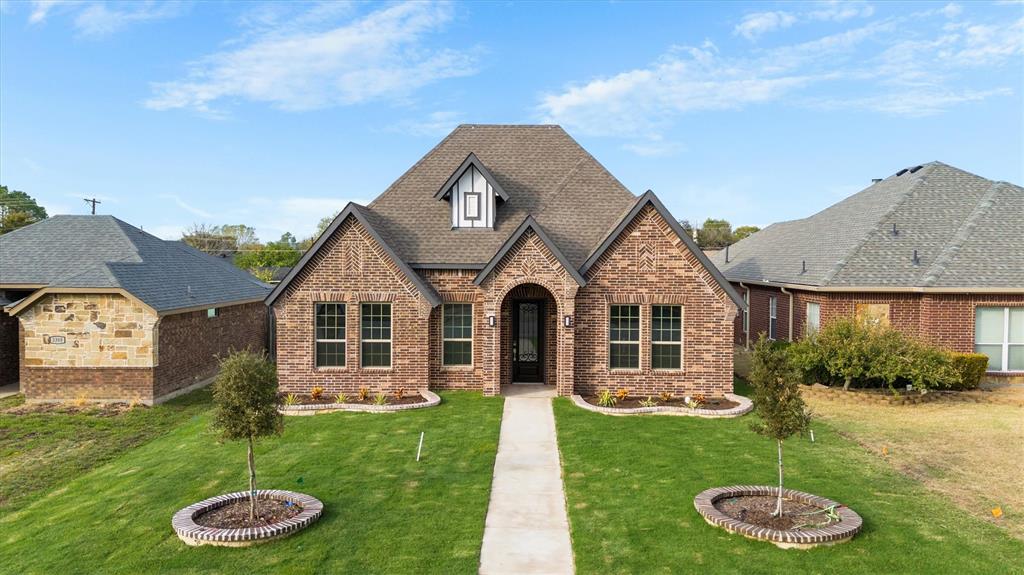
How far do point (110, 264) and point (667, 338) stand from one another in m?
17.1

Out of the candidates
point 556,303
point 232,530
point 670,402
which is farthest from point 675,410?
point 232,530

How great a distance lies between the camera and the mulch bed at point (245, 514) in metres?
8.45

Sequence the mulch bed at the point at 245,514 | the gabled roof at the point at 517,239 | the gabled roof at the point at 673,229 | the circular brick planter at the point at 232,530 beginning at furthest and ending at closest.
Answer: the gabled roof at the point at 673,229
the gabled roof at the point at 517,239
the mulch bed at the point at 245,514
the circular brick planter at the point at 232,530

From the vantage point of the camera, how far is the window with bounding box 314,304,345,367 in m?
17.2

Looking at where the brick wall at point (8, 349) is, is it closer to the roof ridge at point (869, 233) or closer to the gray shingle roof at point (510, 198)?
the gray shingle roof at point (510, 198)

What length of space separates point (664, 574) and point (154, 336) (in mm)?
16297

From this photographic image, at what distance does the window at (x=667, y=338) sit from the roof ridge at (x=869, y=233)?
6.17 meters

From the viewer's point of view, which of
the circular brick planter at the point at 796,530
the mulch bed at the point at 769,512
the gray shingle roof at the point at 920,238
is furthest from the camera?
the gray shingle roof at the point at 920,238

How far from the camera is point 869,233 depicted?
21250mm

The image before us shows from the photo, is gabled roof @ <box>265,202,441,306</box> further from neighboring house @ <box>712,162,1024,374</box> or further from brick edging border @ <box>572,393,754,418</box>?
neighboring house @ <box>712,162,1024,374</box>

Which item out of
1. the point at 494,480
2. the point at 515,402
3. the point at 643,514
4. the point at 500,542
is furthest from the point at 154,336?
the point at 643,514

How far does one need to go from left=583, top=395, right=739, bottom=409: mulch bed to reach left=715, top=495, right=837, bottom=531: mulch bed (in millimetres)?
6176

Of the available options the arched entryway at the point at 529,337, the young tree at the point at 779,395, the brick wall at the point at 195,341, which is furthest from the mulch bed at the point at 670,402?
the brick wall at the point at 195,341

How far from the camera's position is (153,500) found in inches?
382
